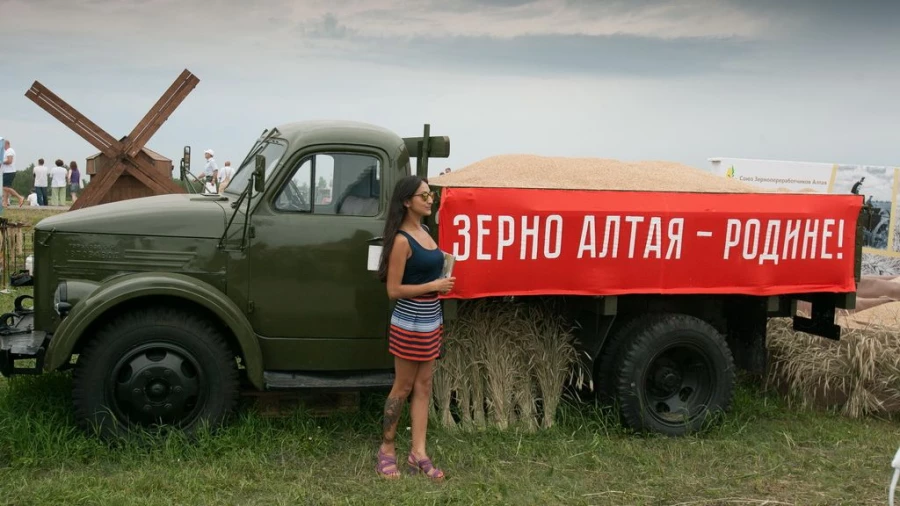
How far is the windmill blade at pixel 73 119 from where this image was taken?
50.7 feet

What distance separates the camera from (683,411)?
6.57 meters

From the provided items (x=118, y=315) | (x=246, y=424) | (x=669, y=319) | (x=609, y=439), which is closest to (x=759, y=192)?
(x=669, y=319)

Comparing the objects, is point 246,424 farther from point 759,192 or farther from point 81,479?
point 759,192

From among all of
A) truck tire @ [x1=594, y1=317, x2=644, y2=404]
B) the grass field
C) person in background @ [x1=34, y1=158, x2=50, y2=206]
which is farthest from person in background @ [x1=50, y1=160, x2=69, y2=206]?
truck tire @ [x1=594, y1=317, x2=644, y2=404]

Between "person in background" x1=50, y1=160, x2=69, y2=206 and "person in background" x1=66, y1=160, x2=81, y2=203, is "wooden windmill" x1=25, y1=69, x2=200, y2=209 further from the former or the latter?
"person in background" x1=66, y1=160, x2=81, y2=203

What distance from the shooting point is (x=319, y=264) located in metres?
5.96

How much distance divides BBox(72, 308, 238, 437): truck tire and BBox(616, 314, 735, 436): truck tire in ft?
8.85

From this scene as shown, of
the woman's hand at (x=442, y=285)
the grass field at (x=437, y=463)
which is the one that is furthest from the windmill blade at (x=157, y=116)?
the woman's hand at (x=442, y=285)

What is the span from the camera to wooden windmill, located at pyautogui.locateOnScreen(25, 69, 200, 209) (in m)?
15.8

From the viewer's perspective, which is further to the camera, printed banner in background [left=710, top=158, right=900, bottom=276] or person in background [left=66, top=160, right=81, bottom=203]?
person in background [left=66, top=160, right=81, bottom=203]

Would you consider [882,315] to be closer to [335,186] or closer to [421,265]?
[421,265]

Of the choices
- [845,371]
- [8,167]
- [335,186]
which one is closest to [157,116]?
[8,167]

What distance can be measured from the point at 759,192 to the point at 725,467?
196 centimetres

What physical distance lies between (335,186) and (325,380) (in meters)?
1.28
